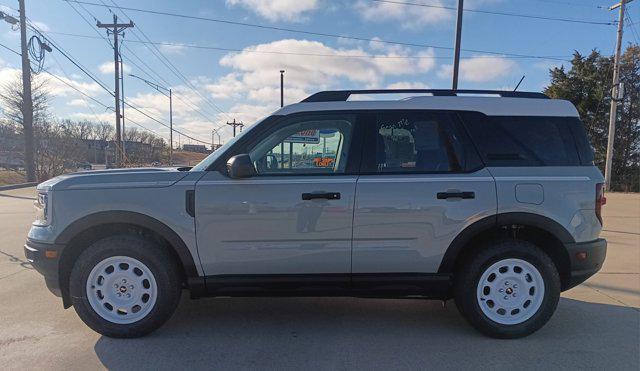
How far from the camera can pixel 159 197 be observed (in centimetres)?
356

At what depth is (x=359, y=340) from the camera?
368 cm

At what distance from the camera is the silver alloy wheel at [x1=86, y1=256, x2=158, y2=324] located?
3.63 metres

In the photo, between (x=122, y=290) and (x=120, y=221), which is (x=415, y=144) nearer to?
(x=120, y=221)

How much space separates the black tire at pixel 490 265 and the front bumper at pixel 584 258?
0.18 metres

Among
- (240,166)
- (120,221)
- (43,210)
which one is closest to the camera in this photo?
(240,166)

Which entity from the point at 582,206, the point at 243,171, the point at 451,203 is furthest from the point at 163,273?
the point at 582,206

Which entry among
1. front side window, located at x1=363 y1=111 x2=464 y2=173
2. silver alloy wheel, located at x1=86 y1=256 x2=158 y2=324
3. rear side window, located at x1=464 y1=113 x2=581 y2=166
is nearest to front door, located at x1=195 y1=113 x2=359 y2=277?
front side window, located at x1=363 y1=111 x2=464 y2=173

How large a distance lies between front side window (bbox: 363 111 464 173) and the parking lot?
1.42 m

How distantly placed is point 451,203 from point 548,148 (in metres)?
0.99

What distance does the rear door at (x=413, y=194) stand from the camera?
141 inches

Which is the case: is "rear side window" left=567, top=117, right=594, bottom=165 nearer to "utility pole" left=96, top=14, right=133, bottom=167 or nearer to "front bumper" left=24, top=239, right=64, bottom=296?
"front bumper" left=24, top=239, right=64, bottom=296

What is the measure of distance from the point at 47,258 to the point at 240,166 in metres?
1.73

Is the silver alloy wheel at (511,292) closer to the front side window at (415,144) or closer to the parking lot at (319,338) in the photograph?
the parking lot at (319,338)

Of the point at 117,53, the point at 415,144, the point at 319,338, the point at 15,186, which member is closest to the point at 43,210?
the point at 319,338
